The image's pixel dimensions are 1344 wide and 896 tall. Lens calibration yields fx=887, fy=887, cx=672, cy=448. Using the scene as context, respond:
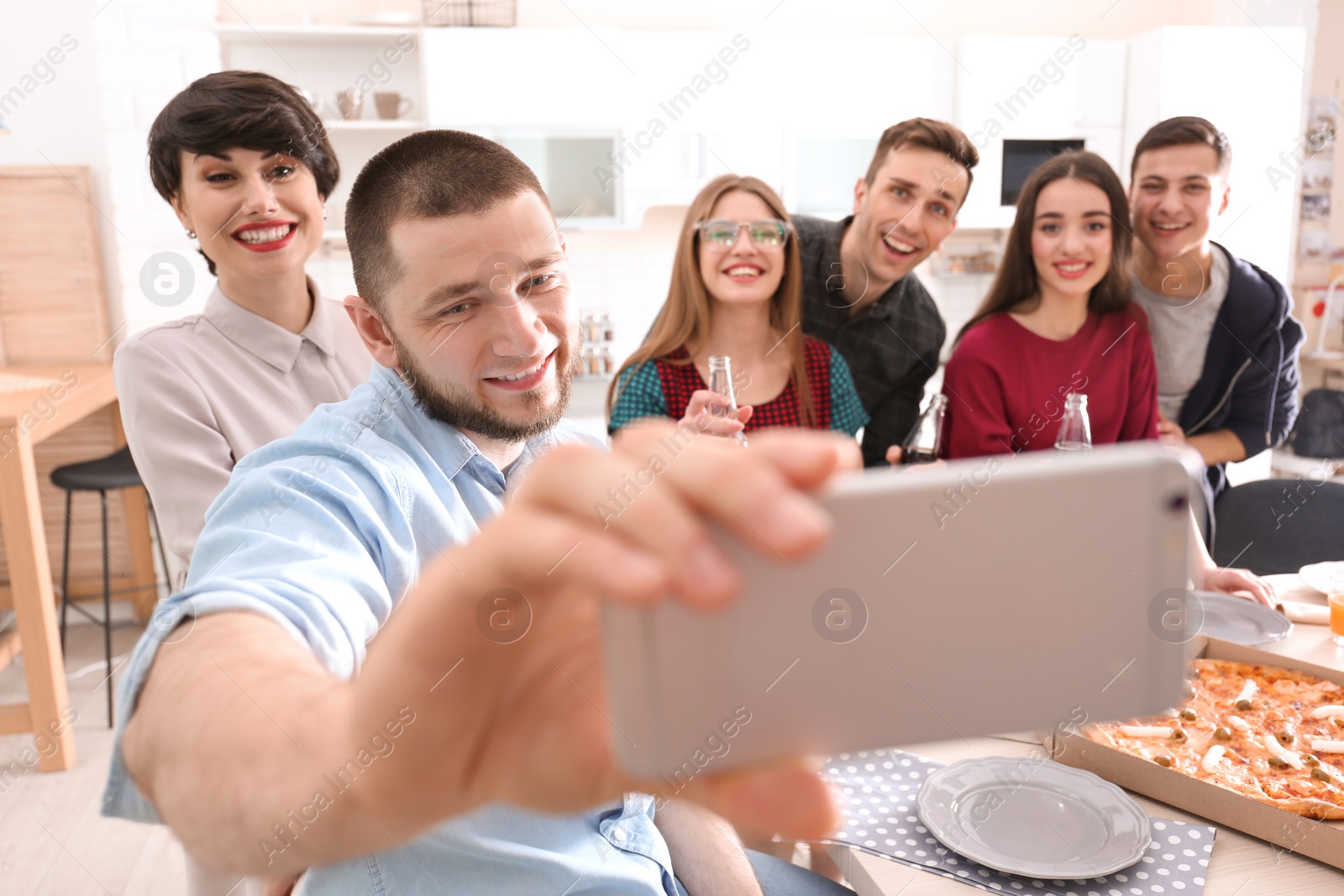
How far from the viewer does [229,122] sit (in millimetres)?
1396

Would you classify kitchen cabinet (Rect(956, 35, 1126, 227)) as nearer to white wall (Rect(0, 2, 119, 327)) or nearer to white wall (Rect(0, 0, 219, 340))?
white wall (Rect(0, 0, 219, 340))

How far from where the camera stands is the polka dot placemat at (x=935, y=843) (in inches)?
33.0

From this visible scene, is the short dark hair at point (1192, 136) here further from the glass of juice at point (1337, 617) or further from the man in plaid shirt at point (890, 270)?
the glass of juice at point (1337, 617)

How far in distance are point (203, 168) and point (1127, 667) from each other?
153 cm

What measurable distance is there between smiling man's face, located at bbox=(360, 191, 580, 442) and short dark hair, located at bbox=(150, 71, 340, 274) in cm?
63

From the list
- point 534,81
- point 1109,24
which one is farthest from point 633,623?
point 1109,24

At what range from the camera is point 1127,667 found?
393 mm

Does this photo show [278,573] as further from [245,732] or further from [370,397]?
[370,397]

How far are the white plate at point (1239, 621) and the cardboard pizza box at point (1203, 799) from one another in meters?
0.41

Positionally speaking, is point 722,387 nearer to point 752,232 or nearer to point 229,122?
point 752,232

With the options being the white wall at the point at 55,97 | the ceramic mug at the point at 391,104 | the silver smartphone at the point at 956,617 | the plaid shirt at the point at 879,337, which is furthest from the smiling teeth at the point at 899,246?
the white wall at the point at 55,97

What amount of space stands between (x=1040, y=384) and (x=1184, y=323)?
45 cm

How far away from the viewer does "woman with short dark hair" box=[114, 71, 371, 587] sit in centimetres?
131

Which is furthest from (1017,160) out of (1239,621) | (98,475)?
(98,475)
